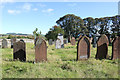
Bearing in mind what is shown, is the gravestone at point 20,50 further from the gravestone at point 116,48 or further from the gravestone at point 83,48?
the gravestone at point 116,48

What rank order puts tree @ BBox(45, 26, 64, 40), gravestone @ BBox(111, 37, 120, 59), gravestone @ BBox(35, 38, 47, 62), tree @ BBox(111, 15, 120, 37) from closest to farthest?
1. gravestone @ BBox(35, 38, 47, 62)
2. gravestone @ BBox(111, 37, 120, 59)
3. tree @ BBox(45, 26, 64, 40)
4. tree @ BBox(111, 15, 120, 37)

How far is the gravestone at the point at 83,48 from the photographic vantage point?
799 cm

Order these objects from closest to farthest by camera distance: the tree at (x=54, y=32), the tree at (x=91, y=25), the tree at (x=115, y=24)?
the tree at (x=54, y=32), the tree at (x=115, y=24), the tree at (x=91, y=25)

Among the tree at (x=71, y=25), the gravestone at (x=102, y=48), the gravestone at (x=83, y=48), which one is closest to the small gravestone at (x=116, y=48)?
the gravestone at (x=102, y=48)

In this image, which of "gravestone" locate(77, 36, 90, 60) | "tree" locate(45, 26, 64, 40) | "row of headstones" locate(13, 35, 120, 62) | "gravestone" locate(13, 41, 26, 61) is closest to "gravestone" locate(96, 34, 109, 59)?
"row of headstones" locate(13, 35, 120, 62)

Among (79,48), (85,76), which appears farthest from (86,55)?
(85,76)

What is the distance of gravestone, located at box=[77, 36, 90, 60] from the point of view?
799cm

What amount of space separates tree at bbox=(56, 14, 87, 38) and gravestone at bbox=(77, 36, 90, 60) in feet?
113

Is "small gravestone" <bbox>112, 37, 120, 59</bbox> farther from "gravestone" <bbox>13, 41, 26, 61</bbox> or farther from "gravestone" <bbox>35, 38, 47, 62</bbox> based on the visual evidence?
"gravestone" <bbox>13, 41, 26, 61</bbox>

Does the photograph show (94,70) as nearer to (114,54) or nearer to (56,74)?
(56,74)

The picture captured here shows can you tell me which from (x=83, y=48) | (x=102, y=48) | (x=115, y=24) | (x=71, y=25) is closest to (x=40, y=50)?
(x=83, y=48)

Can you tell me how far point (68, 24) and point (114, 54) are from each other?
3628 cm

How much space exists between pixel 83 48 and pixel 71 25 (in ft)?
117

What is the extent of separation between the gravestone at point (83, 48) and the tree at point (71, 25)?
113ft
